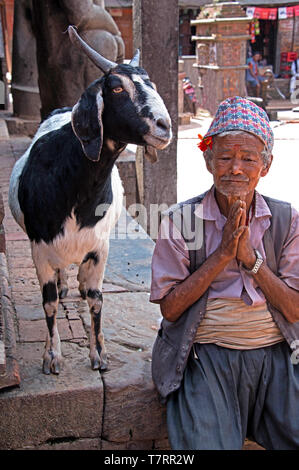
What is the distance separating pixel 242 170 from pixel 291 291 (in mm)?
555

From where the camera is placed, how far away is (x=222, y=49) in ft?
57.4

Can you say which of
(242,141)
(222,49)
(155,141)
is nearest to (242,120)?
(242,141)

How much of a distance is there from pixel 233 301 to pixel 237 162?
1.99ft

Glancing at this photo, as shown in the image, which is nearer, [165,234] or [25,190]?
[165,234]

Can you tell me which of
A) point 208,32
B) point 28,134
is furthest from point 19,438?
point 208,32

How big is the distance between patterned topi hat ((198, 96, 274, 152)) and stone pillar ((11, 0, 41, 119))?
27.1 ft

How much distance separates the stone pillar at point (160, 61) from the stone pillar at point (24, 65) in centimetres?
430

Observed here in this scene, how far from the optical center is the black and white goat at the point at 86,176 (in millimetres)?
2486

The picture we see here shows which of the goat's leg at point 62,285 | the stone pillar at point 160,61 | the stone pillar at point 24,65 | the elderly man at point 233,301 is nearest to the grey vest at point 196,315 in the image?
the elderly man at point 233,301

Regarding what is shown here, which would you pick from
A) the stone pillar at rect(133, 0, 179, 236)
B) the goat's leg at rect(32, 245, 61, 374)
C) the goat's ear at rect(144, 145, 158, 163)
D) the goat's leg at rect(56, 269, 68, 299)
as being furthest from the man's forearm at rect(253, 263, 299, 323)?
the stone pillar at rect(133, 0, 179, 236)

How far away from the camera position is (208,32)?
17.8 m

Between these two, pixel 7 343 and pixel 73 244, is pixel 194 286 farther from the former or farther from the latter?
pixel 7 343
